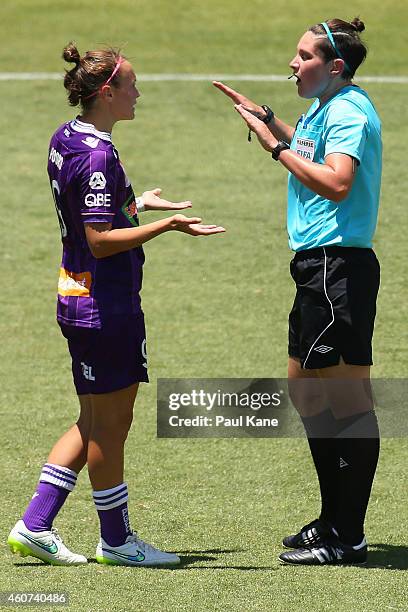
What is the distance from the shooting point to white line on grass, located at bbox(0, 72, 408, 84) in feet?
43.1

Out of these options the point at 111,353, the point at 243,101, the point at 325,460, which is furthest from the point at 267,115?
the point at 325,460

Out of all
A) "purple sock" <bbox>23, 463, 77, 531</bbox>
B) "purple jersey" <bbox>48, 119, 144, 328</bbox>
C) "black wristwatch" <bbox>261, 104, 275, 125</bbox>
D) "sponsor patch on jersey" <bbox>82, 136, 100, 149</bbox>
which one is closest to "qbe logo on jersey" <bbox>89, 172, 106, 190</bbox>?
"purple jersey" <bbox>48, 119, 144, 328</bbox>

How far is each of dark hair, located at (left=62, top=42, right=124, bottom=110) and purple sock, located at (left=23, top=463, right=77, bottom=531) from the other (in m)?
1.42

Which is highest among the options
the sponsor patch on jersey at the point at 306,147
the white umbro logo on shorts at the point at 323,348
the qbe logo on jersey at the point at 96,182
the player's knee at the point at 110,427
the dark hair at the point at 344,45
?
the dark hair at the point at 344,45

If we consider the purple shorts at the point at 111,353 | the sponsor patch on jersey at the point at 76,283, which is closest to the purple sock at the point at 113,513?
the purple shorts at the point at 111,353

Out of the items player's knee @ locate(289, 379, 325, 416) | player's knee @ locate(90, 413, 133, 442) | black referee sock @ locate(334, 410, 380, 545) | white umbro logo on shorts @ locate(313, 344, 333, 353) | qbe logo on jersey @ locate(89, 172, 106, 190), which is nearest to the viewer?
qbe logo on jersey @ locate(89, 172, 106, 190)

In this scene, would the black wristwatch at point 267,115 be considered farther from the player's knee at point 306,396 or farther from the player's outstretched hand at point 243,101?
the player's knee at point 306,396

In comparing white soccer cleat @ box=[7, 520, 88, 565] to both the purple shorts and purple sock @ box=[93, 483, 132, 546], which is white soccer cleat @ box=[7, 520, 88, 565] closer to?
purple sock @ box=[93, 483, 132, 546]

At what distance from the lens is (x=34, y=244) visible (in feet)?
32.3

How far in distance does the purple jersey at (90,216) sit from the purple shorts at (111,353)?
4 centimetres

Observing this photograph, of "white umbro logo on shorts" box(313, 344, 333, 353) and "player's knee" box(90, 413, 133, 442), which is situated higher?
"white umbro logo on shorts" box(313, 344, 333, 353)

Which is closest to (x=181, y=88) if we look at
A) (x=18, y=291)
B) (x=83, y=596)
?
(x=18, y=291)

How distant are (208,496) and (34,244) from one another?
430cm

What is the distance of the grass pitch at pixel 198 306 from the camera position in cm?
493
